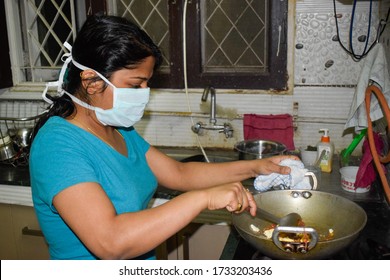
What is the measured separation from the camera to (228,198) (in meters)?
1.01

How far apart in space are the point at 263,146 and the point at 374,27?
0.76 meters

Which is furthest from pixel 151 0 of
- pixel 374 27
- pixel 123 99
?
pixel 123 99

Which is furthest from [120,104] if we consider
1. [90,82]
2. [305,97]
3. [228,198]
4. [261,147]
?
[305,97]

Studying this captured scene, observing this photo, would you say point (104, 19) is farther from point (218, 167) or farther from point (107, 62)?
point (218, 167)

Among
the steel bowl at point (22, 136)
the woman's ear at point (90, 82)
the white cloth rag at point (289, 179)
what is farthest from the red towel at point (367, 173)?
the steel bowl at point (22, 136)

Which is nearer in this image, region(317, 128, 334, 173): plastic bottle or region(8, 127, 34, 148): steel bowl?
region(317, 128, 334, 173): plastic bottle

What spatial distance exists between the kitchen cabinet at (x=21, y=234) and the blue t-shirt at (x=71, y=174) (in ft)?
3.22

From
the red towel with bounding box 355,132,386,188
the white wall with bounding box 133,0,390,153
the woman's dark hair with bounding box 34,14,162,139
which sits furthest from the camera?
the white wall with bounding box 133,0,390,153

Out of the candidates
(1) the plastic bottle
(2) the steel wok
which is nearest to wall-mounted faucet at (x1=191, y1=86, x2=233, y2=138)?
(1) the plastic bottle

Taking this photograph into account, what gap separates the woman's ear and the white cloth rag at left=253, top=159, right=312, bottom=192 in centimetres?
61

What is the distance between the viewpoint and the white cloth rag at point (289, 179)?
1312mm

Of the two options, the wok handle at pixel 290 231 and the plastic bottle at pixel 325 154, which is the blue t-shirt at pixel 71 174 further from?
the plastic bottle at pixel 325 154

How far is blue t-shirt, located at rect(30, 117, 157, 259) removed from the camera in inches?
36.9

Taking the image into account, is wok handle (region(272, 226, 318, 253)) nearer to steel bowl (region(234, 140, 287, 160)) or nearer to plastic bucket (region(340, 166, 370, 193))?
plastic bucket (region(340, 166, 370, 193))
